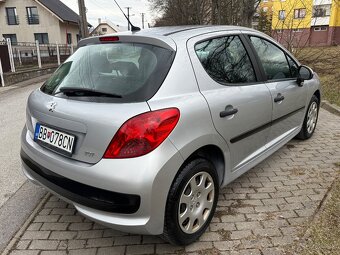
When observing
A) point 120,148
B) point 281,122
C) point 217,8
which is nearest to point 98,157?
point 120,148

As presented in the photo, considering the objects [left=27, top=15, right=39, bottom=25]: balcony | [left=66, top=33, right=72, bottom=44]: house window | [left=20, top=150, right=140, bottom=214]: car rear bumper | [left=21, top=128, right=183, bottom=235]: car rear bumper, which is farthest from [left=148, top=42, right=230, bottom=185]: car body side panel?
[left=27, top=15, right=39, bottom=25]: balcony

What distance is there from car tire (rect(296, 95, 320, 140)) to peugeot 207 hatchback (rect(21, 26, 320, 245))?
5.58 feet

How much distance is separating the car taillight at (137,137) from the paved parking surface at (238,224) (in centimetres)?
92

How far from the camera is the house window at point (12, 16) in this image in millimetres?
36531

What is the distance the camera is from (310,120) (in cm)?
492

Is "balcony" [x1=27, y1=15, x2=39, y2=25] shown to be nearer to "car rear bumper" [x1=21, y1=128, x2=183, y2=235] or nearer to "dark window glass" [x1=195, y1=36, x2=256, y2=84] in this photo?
"dark window glass" [x1=195, y1=36, x2=256, y2=84]

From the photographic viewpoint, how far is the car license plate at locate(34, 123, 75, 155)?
95.0 inches

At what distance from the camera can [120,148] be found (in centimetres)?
220

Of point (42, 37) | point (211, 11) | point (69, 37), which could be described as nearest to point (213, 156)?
point (211, 11)

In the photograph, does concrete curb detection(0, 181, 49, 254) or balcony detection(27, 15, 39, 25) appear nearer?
concrete curb detection(0, 181, 49, 254)

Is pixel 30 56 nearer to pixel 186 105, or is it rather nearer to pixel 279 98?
pixel 279 98

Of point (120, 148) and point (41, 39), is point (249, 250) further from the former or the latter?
point (41, 39)

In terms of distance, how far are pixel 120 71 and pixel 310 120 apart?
3.45m

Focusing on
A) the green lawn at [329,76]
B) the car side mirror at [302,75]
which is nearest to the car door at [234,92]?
the car side mirror at [302,75]
